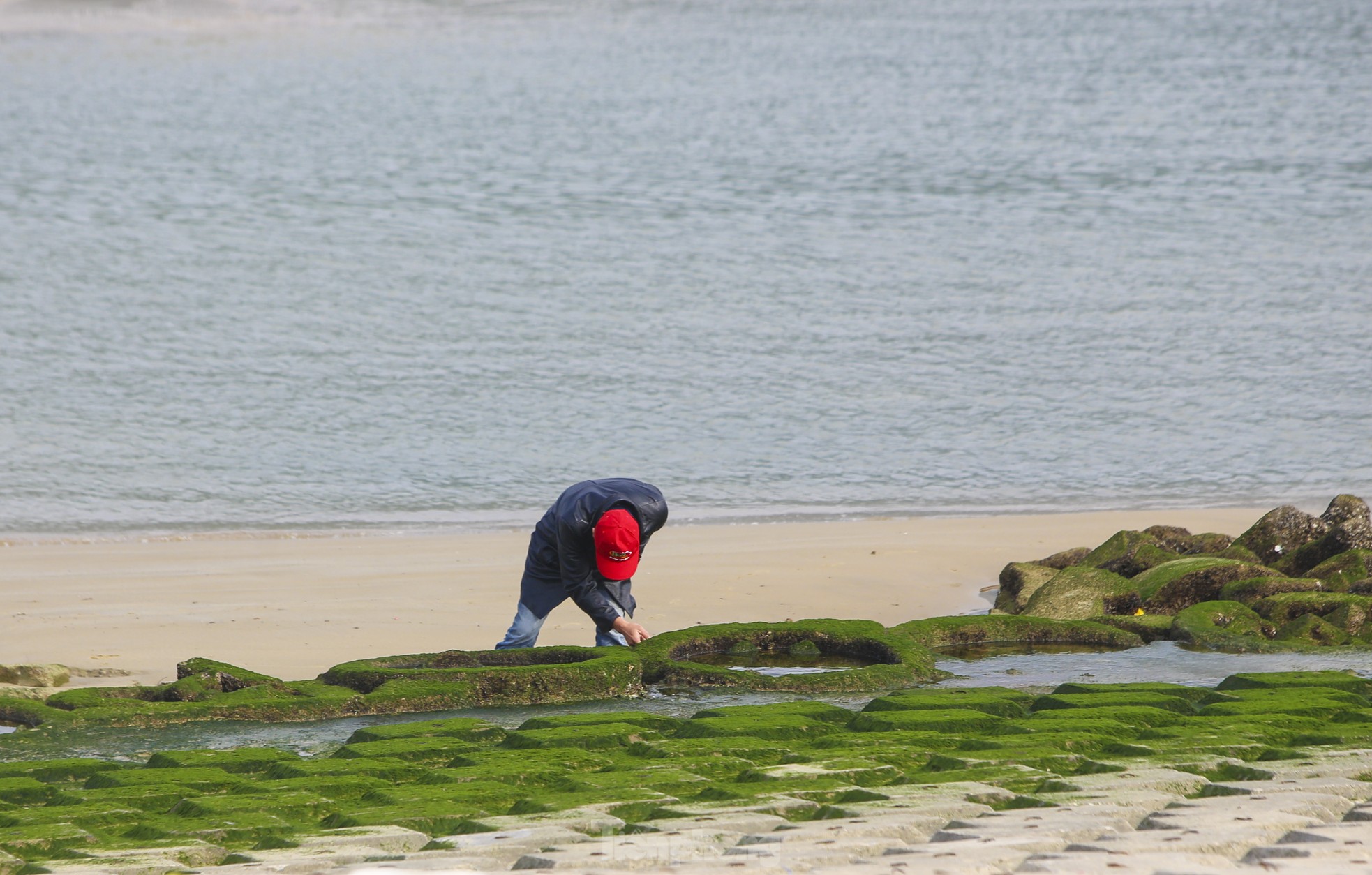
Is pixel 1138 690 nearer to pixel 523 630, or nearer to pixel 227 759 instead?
pixel 523 630

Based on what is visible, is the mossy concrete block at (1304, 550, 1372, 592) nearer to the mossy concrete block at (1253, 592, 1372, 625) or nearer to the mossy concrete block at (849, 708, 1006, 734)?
the mossy concrete block at (1253, 592, 1372, 625)

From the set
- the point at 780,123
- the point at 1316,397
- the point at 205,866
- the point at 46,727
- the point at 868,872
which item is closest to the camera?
the point at 868,872

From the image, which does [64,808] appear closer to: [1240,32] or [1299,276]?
[1299,276]

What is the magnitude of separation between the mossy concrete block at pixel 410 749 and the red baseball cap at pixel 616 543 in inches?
58.9

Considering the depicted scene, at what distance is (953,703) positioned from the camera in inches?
243

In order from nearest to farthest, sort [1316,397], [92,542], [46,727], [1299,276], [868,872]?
[868,872], [46,727], [92,542], [1316,397], [1299,276]

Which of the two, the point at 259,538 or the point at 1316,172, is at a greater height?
the point at 1316,172

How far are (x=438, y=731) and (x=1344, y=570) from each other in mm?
6697

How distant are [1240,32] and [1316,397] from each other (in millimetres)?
33162

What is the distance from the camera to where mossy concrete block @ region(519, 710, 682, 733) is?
5.79 metres

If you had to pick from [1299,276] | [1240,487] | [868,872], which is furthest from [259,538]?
[1299,276]

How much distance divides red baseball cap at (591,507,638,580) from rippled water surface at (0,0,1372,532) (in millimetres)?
9740

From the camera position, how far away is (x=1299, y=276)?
3027cm

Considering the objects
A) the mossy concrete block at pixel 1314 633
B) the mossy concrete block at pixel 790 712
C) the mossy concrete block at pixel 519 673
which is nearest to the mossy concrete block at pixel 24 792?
the mossy concrete block at pixel 519 673
